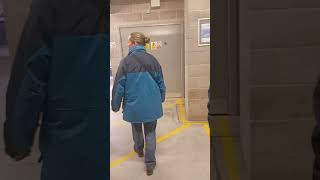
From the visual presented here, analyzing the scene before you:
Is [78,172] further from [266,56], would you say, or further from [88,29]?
[266,56]

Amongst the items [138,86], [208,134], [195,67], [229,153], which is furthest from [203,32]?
[229,153]

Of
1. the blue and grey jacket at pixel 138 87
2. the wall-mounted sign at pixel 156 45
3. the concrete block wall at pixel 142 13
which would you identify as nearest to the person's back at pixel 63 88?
the blue and grey jacket at pixel 138 87

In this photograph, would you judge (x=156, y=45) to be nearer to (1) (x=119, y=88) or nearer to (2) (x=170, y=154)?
(2) (x=170, y=154)

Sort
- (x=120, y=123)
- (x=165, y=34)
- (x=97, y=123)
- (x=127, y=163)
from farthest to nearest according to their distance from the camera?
(x=165, y=34), (x=120, y=123), (x=127, y=163), (x=97, y=123)

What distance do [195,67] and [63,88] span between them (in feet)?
12.2

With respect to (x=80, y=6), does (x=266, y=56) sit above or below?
below

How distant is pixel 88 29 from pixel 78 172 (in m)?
0.63

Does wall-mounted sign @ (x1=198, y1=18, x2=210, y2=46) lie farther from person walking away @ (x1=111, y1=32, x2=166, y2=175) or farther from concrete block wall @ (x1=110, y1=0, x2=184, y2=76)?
person walking away @ (x1=111, y1=32, x2=166, y2=175)

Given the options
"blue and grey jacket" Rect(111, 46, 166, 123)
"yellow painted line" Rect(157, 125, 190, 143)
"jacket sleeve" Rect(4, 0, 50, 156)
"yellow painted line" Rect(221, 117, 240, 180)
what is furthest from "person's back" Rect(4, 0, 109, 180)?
"yellow painted line" Rect(157, 125, 190, 143)

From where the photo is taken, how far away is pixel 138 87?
9.30ft

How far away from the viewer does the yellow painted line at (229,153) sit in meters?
1.42

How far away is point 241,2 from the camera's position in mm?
1362

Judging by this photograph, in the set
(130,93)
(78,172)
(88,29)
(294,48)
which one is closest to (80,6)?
(88,29)

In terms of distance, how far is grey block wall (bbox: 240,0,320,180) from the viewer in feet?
3.81
